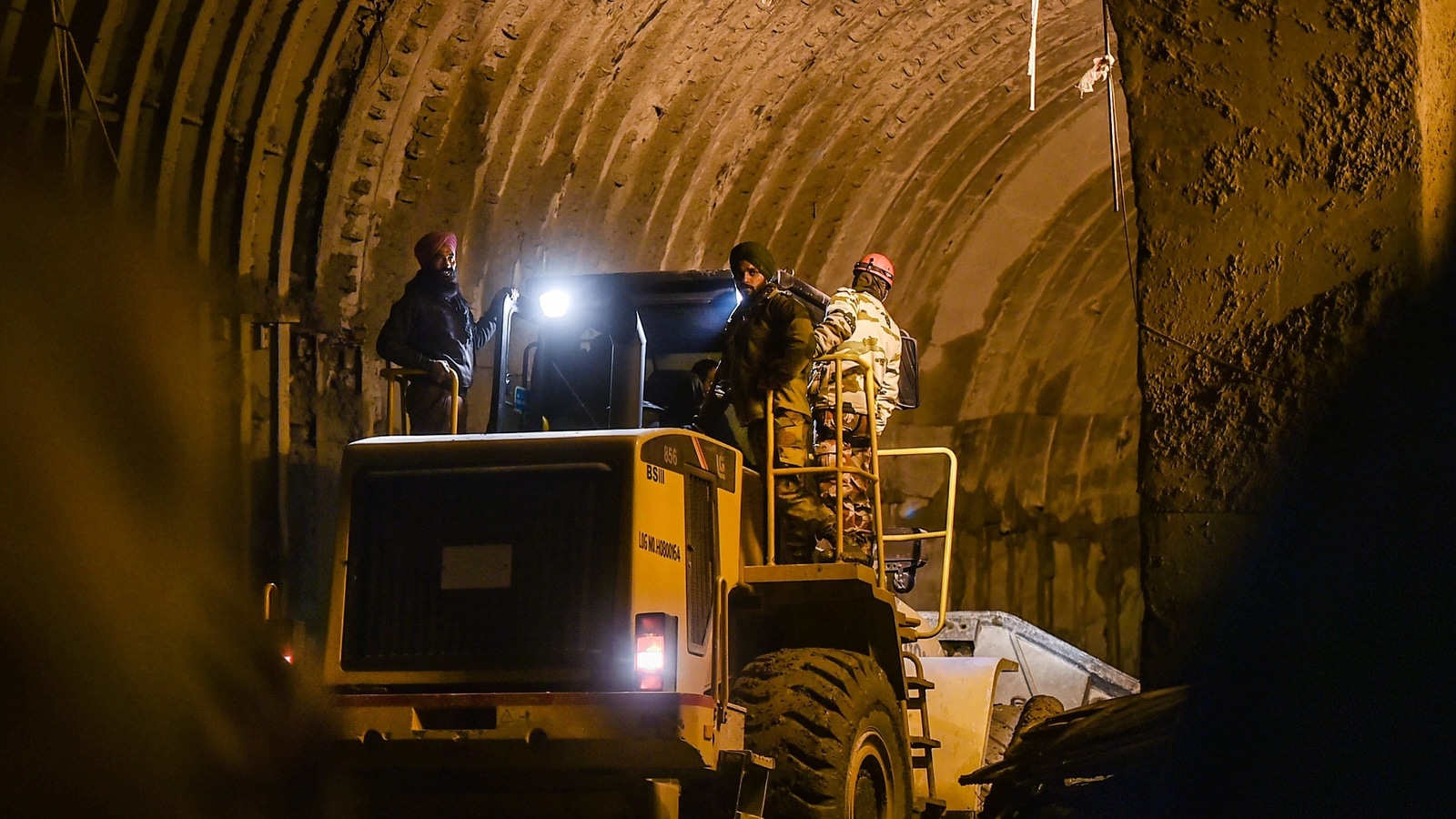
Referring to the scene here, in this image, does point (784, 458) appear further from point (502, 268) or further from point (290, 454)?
point (502, 268)

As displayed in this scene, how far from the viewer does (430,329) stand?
8.69 metres

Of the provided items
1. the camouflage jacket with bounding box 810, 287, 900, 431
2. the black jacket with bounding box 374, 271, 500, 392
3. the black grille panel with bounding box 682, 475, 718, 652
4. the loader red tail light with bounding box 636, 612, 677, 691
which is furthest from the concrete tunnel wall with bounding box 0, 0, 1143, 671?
the loader red tail light with bounding box 636, 612, 677, 691

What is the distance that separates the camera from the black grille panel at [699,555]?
21.5 ft

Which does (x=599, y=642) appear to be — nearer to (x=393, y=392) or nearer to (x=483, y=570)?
(x=483, y=570)

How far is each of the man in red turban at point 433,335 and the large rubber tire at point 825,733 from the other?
262 centimetres

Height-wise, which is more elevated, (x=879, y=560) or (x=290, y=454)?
(x=290, y=454)

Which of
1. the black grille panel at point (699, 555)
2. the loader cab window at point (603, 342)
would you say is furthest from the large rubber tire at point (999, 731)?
the black grille panel at point (699, 555)

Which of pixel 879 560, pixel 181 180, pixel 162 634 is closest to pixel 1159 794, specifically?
pixel 879 560

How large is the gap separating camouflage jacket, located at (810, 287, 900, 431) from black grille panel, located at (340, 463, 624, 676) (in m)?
1.99

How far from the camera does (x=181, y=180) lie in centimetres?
899

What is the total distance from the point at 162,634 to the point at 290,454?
1276 mm

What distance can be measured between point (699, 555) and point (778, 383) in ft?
3.69

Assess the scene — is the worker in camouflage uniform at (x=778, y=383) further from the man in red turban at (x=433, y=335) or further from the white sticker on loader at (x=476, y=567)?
the man in red turban at (x=433, y=335)

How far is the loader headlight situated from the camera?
8.91 m
